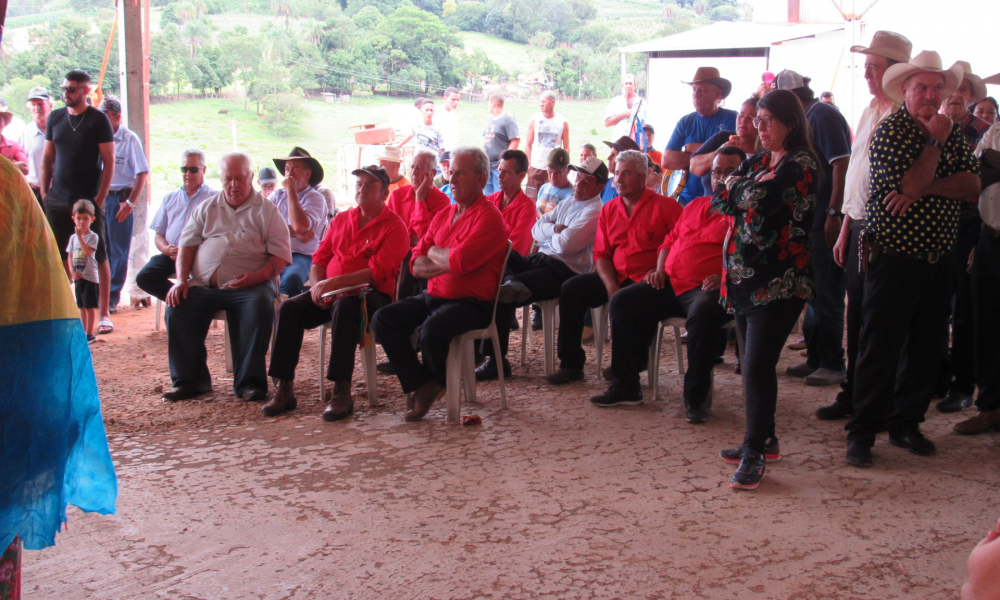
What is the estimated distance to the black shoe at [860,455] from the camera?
315 centimetres

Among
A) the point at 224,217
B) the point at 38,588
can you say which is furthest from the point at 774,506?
the point at 224,217

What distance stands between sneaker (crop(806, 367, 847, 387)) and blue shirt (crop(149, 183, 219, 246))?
4.05 meters

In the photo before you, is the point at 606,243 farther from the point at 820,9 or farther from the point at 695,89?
the point at 820,9

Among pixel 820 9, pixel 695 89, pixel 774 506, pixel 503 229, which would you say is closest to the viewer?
pixel 774 506

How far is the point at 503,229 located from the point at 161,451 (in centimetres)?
196

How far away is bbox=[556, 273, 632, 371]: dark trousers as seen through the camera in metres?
4.56

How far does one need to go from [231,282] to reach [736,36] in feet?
35.6

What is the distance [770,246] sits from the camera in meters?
2.97

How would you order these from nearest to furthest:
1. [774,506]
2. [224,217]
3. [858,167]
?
[774,506] → [858,167] → [224,217]

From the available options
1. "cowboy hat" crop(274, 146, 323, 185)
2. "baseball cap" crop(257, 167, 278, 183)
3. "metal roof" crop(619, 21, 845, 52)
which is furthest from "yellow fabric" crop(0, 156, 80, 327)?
"metal roof" crop(619, 21, 845, 52)

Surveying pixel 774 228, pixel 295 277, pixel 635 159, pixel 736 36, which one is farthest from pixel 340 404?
pixel 736 36

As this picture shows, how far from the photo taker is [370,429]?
378 cm

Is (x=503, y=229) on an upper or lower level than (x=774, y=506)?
upper

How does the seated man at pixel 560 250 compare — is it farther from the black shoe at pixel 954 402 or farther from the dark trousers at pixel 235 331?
the black shoe at pixel 954 402
